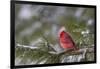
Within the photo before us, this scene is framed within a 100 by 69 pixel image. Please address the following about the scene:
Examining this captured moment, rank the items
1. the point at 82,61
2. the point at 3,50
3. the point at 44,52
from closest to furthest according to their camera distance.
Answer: the point at 3,50 → the point at 44,52 → the point at 82,61

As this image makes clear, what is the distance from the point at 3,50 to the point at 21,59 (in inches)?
8.8

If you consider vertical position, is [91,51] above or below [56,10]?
below

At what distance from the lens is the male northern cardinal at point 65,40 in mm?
2277

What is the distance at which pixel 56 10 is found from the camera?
2.25 m

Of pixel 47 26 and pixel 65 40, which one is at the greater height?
pixel 47 26

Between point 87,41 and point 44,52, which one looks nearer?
point 44,52

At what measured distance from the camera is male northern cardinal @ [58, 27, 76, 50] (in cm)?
228

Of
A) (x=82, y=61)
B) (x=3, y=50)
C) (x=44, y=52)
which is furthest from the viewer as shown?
(x=82, y=61)

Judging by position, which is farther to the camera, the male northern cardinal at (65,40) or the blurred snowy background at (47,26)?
the male northern cardinal at (65,40)

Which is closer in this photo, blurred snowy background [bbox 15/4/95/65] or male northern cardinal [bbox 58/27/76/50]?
blurred snowy background [bbox 15/4/95/65]

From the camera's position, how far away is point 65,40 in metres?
2.30

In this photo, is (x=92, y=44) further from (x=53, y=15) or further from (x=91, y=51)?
(x=53, y=15)

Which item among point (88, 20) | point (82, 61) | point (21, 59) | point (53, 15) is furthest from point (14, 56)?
point (88, 20)

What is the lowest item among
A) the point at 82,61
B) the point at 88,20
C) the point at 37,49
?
the point at 82,61
